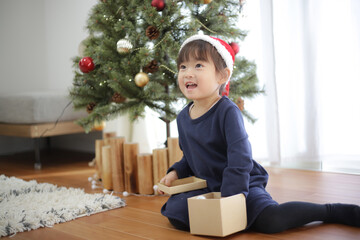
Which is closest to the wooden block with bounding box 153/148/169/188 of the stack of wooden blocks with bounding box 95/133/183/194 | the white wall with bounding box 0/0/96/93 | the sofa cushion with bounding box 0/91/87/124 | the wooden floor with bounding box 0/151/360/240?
the stack of wooden blocks with bounding box 95/133/183/194

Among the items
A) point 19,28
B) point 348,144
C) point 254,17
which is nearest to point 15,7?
point 19,28

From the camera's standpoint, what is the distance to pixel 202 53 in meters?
1.44

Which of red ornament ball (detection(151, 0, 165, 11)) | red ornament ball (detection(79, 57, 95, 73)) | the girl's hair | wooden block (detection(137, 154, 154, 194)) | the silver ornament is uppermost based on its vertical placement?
red ornament ball (detection(151, 0, 165, 11))

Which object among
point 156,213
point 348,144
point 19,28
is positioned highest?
point 19,28

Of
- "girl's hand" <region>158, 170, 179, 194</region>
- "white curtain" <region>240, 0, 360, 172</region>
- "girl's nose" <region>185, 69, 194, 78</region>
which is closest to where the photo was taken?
"girl's nose" <region>185, 69, 194, 78</region>

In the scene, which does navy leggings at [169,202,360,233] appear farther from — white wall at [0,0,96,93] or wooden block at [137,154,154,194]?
white wall at [0,0,96,93]

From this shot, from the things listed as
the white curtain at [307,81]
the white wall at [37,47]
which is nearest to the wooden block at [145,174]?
the white curtain at [307,81]

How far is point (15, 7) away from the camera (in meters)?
3.56

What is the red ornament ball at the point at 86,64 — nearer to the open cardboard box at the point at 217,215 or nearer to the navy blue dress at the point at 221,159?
the navy blue dress at the point at 221,159

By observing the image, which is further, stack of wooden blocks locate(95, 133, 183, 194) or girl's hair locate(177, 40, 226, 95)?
stack of wooden blocks locate(95, 133, 183, 194)

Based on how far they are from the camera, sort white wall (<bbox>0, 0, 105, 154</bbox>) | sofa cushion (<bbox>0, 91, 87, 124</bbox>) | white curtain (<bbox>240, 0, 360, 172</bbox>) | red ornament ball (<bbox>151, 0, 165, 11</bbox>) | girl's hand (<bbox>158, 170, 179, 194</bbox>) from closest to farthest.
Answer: girl's hand (<bbox>158, 170, 179, 194</bbox>)
red ornament ball (<bbox>151, 0, 165, 11</bbox>)
white curtain (<bbox>240, 0, 360, 172</bbox>)
sofa cushion (<bbox>0, 91, 87, 124</bbox>)
white wall (<bbox>0, 0, 105, 154</bbox>)

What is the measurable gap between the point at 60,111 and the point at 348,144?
1.82m

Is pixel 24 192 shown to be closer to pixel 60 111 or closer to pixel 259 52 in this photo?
pixel 60 111

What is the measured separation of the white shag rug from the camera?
1510 millimetres
